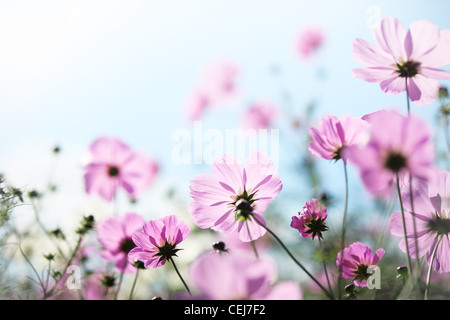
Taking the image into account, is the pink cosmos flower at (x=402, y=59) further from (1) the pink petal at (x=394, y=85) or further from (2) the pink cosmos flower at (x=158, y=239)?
(2) the pink cosmos flower at (x=158, y=239)

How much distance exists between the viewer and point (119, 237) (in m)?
0.60

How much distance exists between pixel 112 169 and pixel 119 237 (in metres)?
0.32

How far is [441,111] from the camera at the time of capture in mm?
610

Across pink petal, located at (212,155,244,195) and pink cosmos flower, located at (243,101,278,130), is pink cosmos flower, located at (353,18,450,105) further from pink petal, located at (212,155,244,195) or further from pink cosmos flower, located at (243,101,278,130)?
pink cosmos flower, located at (243,101,278,130)

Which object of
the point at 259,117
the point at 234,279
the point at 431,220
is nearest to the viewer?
the point at 234,279

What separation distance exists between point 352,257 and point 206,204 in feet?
0.54

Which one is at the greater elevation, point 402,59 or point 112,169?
point 402,59

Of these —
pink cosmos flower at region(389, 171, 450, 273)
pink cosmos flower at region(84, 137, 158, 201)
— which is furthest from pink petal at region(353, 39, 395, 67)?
pink cosmos flower at region(84, 137, 158, 201)

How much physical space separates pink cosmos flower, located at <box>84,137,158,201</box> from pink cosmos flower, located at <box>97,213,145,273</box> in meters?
0.24

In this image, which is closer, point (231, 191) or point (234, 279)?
point (234, 279)

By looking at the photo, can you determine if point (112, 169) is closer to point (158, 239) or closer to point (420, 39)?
point (158, 239)

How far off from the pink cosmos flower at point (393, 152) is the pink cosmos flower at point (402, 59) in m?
0.15

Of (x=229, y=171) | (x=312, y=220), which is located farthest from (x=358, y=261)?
(x=229, y=171)

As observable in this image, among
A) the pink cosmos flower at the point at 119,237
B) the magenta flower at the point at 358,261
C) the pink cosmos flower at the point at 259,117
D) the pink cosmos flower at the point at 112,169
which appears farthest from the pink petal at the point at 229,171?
the pink cosmos flower at the point at 259,117
